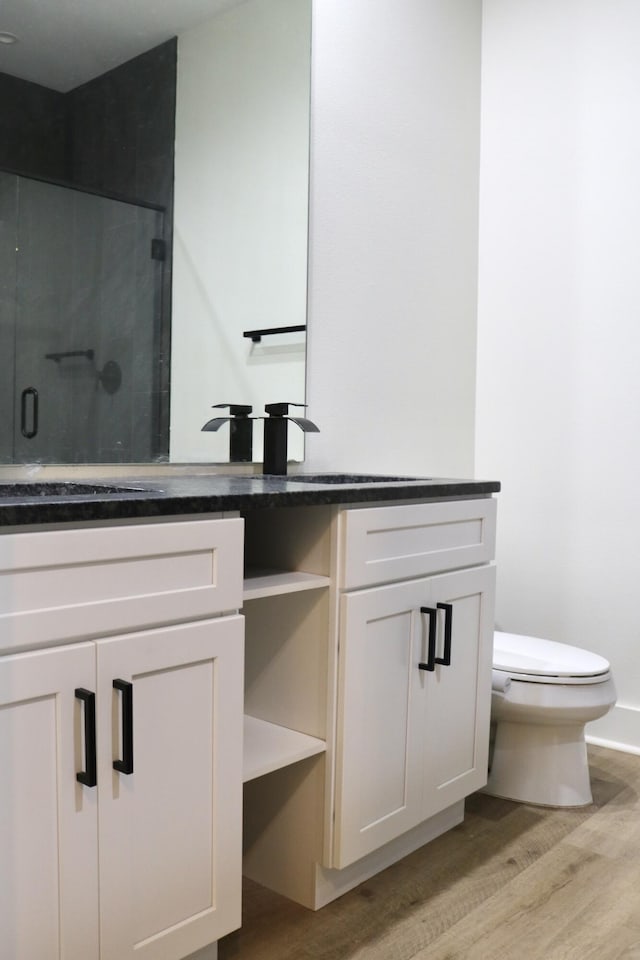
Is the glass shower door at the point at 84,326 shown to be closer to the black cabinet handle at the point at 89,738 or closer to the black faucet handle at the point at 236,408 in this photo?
the black faucet handle at the point at 236,408

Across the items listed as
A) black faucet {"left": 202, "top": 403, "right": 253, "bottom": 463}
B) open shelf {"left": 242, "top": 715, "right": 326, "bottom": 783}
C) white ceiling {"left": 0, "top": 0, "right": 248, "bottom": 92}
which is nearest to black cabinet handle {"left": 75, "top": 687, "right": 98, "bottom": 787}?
open shelf {"left": 242, "top": 715, "right": 326, "bottom": 783}

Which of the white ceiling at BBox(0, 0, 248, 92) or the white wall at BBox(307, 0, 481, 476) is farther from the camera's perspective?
the white wall at BBox(307, 0, 481, 476)

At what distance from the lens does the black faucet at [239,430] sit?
6.89ft

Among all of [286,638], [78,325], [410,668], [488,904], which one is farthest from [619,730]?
[78,325]

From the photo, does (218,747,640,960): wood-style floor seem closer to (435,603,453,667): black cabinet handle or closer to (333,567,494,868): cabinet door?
(333,567,494,868): cabinet door

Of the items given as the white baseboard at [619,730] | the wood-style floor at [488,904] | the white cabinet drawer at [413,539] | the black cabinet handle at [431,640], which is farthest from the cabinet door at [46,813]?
the white baseboard at [619,730]

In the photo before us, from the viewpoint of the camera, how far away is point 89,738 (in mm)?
1169

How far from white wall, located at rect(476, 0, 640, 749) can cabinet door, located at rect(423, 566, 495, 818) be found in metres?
0.77

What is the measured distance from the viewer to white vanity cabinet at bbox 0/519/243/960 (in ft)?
3.64

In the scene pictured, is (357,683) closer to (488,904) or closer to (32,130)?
(488,904)

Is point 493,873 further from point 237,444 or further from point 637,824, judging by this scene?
point 237,444

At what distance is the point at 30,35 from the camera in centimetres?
170

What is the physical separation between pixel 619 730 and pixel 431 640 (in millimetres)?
1146

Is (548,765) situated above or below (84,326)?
below
